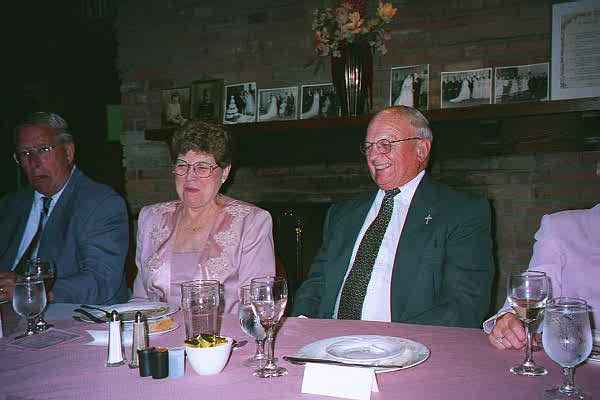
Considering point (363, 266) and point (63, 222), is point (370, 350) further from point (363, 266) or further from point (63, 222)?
point (63, 222)

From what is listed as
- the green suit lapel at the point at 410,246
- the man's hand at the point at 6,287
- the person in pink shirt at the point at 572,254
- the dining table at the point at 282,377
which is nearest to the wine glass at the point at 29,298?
the dining table at the point at 282,377

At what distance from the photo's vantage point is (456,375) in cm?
104

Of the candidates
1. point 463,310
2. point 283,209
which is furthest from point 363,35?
point 463,310

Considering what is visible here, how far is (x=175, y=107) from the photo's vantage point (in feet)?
13.1

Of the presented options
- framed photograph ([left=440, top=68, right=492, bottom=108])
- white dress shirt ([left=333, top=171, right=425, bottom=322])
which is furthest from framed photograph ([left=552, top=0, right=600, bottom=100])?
white dress shirt ([left=333, top=171, right=425, bottom=322])

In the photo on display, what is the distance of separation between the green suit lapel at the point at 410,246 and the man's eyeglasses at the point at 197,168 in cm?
80

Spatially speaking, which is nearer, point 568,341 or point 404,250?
point 568,341

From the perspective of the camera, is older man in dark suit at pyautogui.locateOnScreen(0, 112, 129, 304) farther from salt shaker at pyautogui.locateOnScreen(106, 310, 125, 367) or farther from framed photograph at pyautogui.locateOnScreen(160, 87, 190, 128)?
framed photograph at pyautogui.locateOnScreen(160, 87, 190, 128)

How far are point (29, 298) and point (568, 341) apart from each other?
4.14 feet

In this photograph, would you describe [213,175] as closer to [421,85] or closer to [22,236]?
[22,236]

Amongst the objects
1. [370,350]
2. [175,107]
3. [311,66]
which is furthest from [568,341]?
[175,107]

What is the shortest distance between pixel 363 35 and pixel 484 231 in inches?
64.3

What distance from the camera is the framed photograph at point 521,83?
9.91ft

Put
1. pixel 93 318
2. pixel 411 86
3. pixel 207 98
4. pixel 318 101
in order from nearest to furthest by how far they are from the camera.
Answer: pixel 93 318 → pixel 411 86 → pixel 318 101 → pixel 207 98
